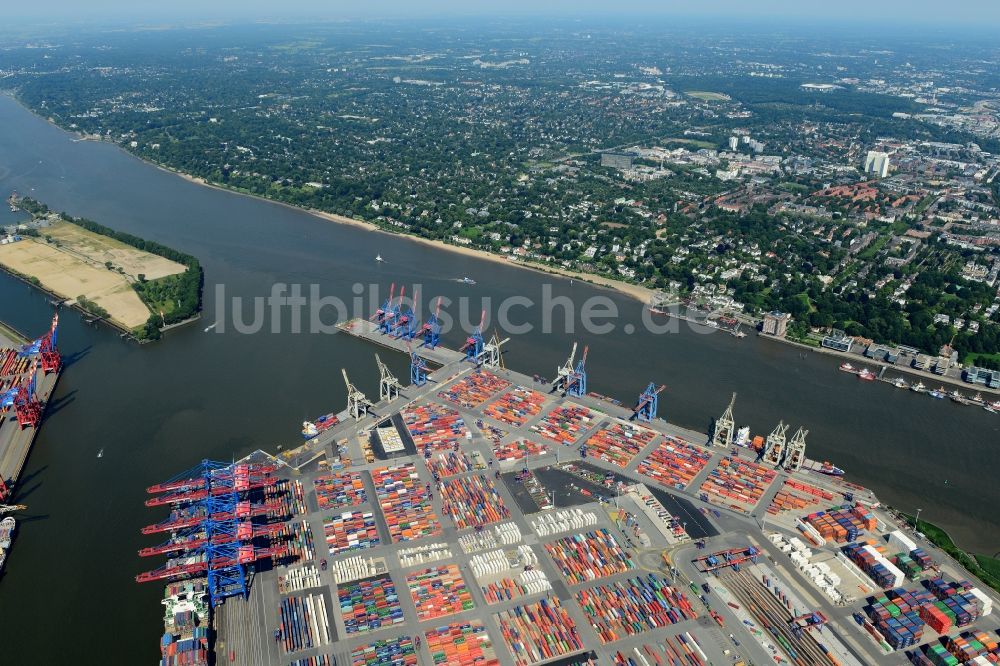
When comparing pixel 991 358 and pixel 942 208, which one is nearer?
pixel 991 358

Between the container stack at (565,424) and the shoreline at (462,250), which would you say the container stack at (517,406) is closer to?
the container stack at (565,424)

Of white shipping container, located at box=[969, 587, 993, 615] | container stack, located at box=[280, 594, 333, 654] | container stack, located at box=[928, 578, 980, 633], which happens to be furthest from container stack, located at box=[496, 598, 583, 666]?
white shipping container, located at box=[969, 587, 993, 615]

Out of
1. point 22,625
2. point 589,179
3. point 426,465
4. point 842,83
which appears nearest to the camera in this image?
point 22,625

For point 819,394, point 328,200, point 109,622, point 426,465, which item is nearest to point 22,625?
point 109,622

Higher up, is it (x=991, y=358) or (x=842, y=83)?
(x=842, y=83)

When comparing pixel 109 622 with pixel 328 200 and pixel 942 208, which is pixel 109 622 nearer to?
pixel 328 200

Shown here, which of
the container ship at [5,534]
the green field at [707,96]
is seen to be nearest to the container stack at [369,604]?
the container ship at [5,534]

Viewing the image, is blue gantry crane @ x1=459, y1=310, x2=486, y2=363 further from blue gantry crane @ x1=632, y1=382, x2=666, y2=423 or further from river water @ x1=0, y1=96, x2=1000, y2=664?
blue gantry crane @ x1=632, y1=382, x2=666, y2=423
